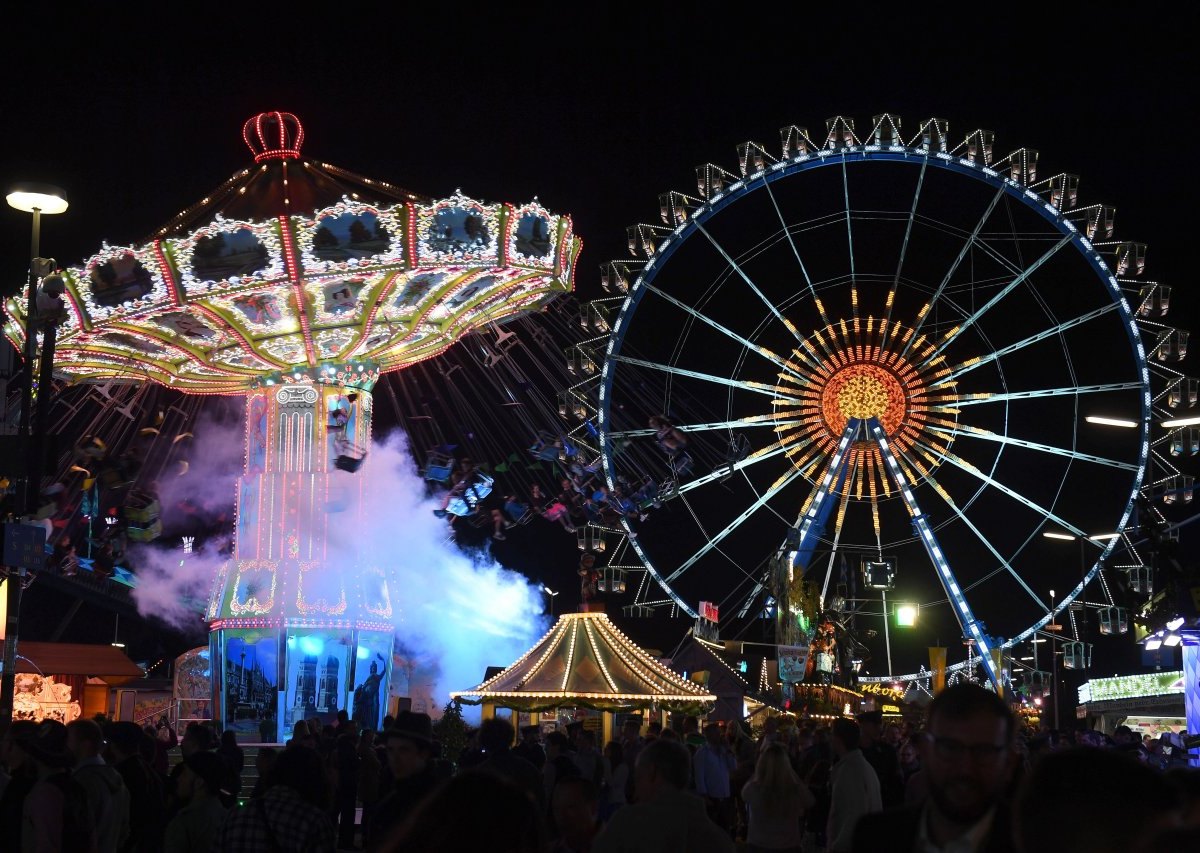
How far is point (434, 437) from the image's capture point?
46.7m

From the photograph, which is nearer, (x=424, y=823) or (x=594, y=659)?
(x=424, y=823)

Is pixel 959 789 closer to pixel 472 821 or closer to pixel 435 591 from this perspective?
pixel 472 821

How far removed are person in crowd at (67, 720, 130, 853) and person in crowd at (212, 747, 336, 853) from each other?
54.5 inches

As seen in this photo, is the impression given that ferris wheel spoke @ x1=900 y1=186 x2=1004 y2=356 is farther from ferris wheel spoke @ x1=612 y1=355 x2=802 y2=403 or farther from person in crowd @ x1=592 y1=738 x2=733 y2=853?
person in crowd @ x1=592 y1=738 x2=733 y2=853

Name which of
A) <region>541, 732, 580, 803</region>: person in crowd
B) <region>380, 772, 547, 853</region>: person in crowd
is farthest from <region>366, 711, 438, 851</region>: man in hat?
<region>380, 772, 547, 853</region>: person in crowd

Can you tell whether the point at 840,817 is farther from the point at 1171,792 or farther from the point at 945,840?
the point at 1171,792

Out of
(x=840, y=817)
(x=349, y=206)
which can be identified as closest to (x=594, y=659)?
(x=349, y=206)

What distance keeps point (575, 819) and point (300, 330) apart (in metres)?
18.7

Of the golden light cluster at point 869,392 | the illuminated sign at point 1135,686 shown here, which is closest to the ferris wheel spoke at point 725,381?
the golden light cluster at point 869,392

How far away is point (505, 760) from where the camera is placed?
269 inches

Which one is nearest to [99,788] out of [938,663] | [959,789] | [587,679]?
[959,789]

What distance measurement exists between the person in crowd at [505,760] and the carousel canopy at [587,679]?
42.2 ft

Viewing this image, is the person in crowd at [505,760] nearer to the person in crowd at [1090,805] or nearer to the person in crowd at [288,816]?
the person in crowd at [288,816]

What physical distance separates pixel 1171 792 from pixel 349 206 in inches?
775
